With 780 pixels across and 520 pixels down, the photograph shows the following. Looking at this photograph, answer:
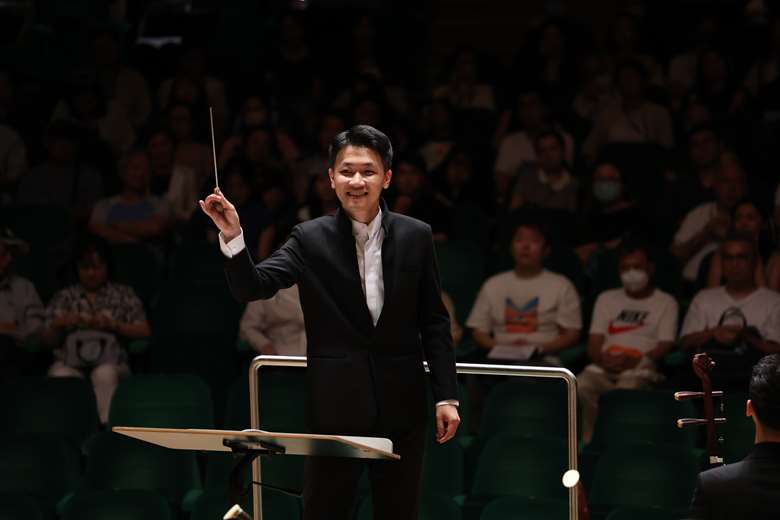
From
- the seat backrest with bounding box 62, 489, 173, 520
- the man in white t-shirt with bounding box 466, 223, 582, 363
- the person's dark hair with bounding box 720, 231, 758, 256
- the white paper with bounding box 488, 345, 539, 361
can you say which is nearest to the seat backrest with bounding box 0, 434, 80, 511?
the seat backrest with bounding box 62, 489, 173, 520

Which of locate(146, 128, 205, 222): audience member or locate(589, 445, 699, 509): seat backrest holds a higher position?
locate(146, 128, 205, 222): audience member

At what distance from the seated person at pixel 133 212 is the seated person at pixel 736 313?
9.89 feet

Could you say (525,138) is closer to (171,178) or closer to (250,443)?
(171,178)

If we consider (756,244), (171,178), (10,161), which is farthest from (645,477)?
(10,161)

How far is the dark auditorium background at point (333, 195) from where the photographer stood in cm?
520

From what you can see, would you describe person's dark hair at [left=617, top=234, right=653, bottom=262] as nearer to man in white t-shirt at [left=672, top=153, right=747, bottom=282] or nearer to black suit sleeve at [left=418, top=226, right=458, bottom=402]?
man in white t-shirt at [left=672, top=153, right=747, bottom=282]

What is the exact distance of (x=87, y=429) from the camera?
5770mm

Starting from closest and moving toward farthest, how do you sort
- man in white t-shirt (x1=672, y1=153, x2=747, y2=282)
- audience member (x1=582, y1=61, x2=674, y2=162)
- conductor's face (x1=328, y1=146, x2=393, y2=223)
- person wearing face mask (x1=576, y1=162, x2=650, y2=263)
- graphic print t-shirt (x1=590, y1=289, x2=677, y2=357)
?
conductor's face (x1=328, y1=146, x2=393, y2=223) → graphic print t-shirt (x1=590, y1=289, x2=677, y2=357) → man in white t-shirt (x1=672, y1=153, x2=747, y2=282) → person wearing face mask (x1=576, y1=162, x2=650, y2=263) → audience member (x1=582, y1=61, x2=674, y2=162)

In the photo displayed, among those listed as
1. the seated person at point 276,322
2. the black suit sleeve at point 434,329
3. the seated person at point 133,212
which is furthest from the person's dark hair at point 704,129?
the black suit sleeve at point 434,329

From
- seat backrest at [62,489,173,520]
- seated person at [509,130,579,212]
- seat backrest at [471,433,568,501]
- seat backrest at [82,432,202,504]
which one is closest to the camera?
seat backrest at [62,489,173,520]

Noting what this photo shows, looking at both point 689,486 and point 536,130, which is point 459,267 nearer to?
point 536,130

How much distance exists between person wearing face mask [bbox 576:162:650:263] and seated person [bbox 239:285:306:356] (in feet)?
5.34

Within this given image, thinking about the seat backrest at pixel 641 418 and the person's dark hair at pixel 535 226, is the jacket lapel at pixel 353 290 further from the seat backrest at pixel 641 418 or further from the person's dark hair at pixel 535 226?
the person's dark hair at pixel 535 226

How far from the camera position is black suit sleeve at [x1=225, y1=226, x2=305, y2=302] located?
321cm
